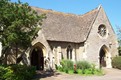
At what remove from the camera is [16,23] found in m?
18.8

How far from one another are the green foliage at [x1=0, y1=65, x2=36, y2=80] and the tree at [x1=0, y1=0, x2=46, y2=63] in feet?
7.06

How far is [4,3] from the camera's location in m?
19.3

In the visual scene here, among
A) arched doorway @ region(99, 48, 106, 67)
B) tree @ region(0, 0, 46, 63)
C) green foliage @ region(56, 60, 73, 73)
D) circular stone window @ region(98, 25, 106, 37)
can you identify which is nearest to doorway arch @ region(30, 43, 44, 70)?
green foliage @ region(56, 60, 73, 73)

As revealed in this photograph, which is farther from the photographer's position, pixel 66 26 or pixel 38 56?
pixel 66 26

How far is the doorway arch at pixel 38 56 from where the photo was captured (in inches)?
1129

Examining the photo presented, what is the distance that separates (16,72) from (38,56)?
11.4 meters

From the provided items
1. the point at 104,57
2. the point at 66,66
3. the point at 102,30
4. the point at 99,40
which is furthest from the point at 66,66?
the point at 104,57

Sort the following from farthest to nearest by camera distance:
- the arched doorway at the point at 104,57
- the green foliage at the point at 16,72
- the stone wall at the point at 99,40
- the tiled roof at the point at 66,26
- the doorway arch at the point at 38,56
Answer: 1. the arched doorway at the point at 104,57
2. the stone wall at the point at 99,40
3. the tiled roof at the point at 66,26
4. the doorway arch at the point at 38,56
5. the green foliage at the point at 16,72

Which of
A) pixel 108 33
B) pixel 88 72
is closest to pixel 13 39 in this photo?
pixel 88 72

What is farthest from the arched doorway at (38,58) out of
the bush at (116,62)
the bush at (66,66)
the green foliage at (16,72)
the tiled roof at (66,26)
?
the bush at (116,62)

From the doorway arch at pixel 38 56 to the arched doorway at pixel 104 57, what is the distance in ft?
35.5

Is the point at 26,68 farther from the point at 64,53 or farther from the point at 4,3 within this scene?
the point at 64,53

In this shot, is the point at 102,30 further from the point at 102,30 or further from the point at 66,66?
the point at 66,66

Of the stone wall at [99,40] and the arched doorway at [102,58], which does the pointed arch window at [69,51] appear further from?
the arched doorway at [102,58]
